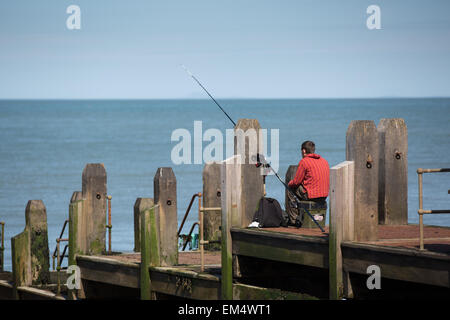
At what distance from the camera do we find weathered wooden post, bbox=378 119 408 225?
12.9 metres

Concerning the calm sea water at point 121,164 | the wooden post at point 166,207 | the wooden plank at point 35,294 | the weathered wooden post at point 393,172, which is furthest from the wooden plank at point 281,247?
the calm sea water at point 121,164

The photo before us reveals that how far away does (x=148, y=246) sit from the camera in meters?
12.8

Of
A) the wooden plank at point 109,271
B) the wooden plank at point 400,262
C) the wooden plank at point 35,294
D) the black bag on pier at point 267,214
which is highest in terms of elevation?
the black bag on pier at point 267,214

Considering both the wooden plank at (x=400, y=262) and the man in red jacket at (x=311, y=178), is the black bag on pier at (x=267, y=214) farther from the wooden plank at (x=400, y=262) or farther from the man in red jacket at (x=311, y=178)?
the wooden plank at (x=400, y=262)

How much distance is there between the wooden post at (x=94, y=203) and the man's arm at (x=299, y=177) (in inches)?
128

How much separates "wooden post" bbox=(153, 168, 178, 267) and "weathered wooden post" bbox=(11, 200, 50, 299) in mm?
3225

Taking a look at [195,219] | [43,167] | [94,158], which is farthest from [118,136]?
[195,219]

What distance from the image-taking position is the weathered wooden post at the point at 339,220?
1059 centimetres

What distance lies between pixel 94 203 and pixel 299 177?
3534 mm

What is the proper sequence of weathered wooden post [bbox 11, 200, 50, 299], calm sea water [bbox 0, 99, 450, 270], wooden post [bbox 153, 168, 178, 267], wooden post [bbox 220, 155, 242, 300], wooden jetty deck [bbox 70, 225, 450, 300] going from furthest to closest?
calm sea water [bbox 0, 99, 450, 270], weathered wooden post [bbox 11, 200, 50, 299], wooden post [bbox 153, 168, 178, 267], wooden post [bbox 220, 155, 242, 300], wooden jetty deck [bbox 70, 225, 450, 300]

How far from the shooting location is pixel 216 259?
13.9 m

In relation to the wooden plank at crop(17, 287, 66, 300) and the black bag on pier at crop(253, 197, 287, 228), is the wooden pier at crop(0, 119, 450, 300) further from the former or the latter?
the black bag on pier at crop(253, 197, 287, 228)

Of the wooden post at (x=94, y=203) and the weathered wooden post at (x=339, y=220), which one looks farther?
the wooden post at (x=94, y=203)

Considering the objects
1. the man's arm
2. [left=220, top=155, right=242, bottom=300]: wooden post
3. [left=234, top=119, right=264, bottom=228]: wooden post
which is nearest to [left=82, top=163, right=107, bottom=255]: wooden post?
[left=234, top=119, right=264, bottom=228]: wooden post
